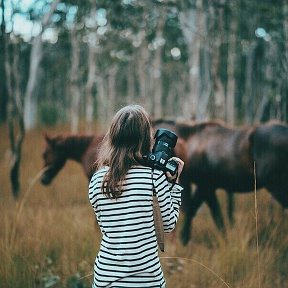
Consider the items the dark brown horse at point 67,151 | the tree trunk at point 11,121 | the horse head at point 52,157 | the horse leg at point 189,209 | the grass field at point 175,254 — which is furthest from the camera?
the tree trunk at point 11,121

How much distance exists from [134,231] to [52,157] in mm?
4400

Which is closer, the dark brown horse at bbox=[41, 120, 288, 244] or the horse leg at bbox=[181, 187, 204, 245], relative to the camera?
the dark brown horse at bbox=[41, 120, 288, 244]

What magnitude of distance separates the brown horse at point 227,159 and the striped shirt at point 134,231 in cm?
284

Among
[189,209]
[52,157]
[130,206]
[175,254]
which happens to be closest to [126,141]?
[130,206]

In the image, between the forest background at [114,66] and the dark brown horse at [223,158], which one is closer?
the forest background at [114,66]

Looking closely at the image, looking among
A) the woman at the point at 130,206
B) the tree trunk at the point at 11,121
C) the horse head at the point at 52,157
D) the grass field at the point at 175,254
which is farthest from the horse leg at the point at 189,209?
the woman at the point at 130,206

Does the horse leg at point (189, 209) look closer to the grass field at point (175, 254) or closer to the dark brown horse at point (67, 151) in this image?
the grass field at point (175, 254)

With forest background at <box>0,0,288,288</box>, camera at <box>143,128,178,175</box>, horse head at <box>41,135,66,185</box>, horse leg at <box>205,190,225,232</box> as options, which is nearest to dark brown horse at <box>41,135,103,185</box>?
horse head at <box>41,135,66,185</box>

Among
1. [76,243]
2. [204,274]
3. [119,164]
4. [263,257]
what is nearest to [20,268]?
[76,243]

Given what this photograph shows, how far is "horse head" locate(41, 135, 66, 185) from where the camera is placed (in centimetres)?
600

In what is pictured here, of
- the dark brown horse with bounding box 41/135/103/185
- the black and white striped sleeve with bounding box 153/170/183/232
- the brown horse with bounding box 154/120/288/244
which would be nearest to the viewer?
the black and white striped sleeve with bounding box 153/170/183/232

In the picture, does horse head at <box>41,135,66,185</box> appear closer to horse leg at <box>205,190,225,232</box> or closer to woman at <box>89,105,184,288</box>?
horse leg at <box>205,190,225,232</box>

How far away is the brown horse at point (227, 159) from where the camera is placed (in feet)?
14.6

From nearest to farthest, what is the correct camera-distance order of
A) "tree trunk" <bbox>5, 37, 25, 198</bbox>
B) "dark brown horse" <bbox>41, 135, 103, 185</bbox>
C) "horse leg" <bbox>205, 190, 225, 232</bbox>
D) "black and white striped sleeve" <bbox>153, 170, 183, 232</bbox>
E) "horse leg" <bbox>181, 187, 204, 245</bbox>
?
"black and white striped sleeve" <bbox>153, 170, 183, 232</bbox> → "horse leg" <bbox>181, 187, 204, 245</bbox> → "horse leg" <bbox>205, 190, 225, 232</bbox> → "dark brown horse" <bbox>41, 135, 103, 185</bbox> → "tree trunk" <bbox>5, 37, 25, 198</bbox>
